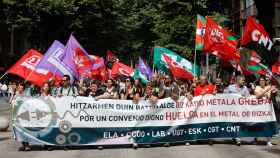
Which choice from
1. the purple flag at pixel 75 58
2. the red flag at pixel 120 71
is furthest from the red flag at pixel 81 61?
the red flag at pixel 120 71

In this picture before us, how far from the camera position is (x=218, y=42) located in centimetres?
1480

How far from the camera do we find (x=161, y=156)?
1148cm

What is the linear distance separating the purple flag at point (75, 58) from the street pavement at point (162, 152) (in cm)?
265

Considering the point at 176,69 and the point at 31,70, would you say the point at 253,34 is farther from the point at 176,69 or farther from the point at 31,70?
the point at 31,70

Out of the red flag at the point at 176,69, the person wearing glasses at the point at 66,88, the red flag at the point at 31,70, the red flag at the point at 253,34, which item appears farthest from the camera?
the red flag at the point at 176,69

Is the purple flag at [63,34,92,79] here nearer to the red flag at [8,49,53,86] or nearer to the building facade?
the red flag at [8,49,53,86]

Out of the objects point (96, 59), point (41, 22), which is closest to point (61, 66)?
point (96, 59)

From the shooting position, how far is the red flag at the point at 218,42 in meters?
14.7

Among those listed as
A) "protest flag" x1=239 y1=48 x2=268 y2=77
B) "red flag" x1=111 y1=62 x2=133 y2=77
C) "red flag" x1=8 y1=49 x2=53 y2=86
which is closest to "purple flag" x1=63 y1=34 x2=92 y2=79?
"red flag" x1=8 y1=49 x2=53 y2=86

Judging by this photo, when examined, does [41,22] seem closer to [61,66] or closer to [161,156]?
[61,66]

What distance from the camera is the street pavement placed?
11.6m

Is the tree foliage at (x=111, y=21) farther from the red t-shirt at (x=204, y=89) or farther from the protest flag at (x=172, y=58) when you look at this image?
the red t-shirt at (x=204, y=89)

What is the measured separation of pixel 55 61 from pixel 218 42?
4.05m

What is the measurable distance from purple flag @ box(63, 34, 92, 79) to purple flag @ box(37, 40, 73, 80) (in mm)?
167
